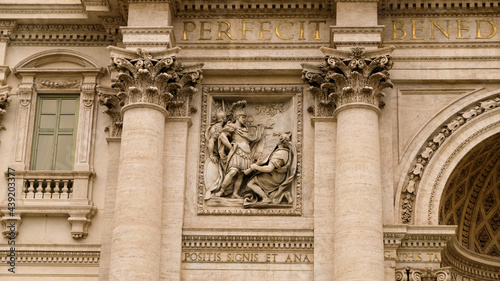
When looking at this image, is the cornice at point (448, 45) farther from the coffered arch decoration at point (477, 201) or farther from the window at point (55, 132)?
the window at point (55, 132)

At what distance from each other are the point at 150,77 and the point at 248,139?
99.5 inches

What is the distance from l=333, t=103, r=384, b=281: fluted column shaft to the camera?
23.1 m

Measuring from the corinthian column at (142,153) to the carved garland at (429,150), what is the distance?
5111mm

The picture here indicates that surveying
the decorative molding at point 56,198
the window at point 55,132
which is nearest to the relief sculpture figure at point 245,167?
the decorative molding at point 56,198

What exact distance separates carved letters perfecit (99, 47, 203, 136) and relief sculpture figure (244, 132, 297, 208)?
2050mm

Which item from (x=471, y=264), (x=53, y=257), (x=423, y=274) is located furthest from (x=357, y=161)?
(x=53, y=257)

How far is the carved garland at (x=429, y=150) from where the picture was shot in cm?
2475

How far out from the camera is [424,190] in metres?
24.8

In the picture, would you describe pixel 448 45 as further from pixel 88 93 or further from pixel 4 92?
pixel 4 92

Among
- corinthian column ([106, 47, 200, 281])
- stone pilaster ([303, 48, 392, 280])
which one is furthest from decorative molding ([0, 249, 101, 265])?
stone pilaster ([303, 48, 392, 280])

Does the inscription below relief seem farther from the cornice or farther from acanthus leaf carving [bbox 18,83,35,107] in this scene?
acanthus leaf carving [bbox 18,83,35,107]

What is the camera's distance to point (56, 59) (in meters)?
27.1

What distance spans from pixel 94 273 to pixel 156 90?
4153 millimetres

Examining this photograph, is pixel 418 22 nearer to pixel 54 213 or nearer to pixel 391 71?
pixel 391 71
